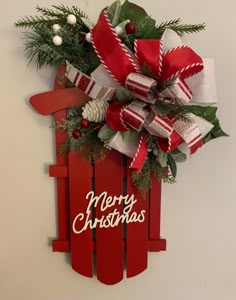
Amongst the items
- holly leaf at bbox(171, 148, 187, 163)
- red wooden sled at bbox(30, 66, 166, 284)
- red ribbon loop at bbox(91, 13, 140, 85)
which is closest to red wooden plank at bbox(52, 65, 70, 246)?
red wooden sled at bbox(30, 66, 166, 284)

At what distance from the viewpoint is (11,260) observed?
78 centimetres

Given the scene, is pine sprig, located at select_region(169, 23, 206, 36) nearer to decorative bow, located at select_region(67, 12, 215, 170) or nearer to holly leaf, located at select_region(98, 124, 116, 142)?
decorative bow, located at select_region(67, 12, 215, 170)

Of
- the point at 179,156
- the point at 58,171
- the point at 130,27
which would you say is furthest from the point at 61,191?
the point at 130,27

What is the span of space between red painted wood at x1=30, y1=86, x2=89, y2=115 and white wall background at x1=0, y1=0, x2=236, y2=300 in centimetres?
3

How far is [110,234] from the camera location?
28.9 inches

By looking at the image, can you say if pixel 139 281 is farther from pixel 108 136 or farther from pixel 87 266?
pixel 108 136

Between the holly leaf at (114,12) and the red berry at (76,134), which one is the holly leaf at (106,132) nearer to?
the red berry at (76,134)

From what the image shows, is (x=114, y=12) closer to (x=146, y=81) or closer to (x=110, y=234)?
(x=146, y=81)

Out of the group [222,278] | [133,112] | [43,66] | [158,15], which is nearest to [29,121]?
[43,66]

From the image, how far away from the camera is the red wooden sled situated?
70 centimetres

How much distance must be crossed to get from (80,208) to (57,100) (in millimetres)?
232

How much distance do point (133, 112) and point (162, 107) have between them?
0.06 m

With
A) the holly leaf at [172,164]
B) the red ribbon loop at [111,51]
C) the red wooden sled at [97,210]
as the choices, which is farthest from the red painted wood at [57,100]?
the holly leaf at [172,164]

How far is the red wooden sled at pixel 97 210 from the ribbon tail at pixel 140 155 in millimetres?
82
